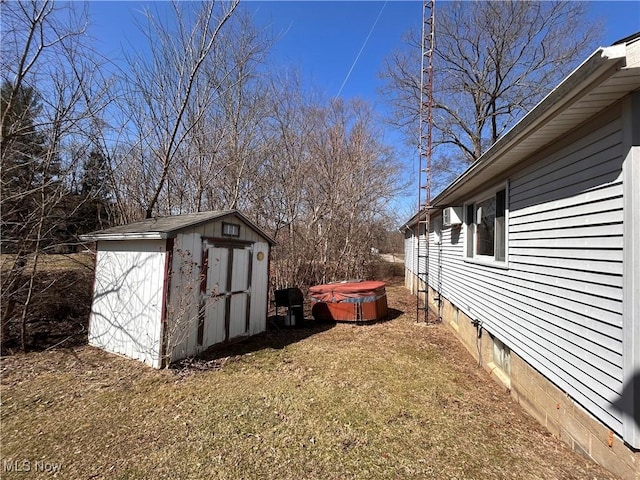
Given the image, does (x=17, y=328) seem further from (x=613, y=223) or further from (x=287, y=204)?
(x=613, y=223)

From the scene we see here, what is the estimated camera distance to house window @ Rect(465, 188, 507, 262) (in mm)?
4703

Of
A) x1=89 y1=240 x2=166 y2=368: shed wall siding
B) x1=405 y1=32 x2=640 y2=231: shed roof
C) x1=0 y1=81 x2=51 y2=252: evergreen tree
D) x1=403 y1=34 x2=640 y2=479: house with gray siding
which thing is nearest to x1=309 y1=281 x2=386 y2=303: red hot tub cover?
x1=403 y1=34 x2=640 y2=479: house with gray siding

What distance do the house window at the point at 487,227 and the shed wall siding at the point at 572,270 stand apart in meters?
0.45

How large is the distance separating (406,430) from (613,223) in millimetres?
2680

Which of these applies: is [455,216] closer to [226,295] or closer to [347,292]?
[347,292]

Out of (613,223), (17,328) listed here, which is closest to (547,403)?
(613,223)

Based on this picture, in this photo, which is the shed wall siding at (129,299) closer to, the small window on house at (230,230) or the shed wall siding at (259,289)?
the small window on house at (230,230)

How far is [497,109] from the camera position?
51.8 feet

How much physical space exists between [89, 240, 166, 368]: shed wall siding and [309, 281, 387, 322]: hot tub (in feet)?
14.2

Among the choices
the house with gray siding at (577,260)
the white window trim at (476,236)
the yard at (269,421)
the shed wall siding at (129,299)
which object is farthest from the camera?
the shed wall siding at (129,299)

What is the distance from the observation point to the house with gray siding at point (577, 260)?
7.03ft

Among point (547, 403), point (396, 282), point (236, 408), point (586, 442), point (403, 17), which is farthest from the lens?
point (396, 282)

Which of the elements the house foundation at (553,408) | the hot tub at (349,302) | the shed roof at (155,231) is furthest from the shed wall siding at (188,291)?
the house foundation at (553,408)

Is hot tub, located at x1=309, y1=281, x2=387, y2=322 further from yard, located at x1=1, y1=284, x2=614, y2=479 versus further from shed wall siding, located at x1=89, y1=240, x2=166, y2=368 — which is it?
shed wall siding, located at x1=89, y1=240, x2=166, y2=368
